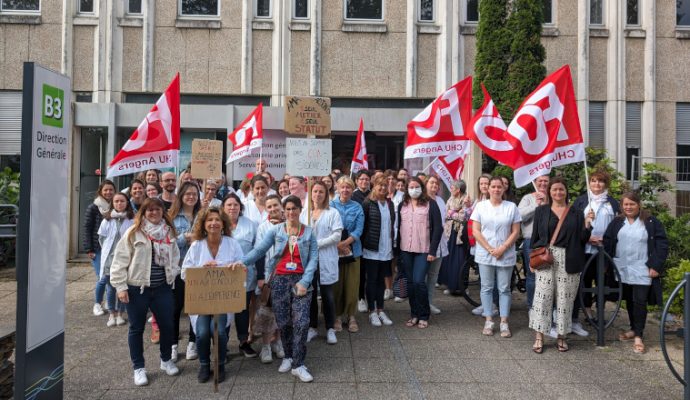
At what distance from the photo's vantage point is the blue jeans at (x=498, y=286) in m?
6.58

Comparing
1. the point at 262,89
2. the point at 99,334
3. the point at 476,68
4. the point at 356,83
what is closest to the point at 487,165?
the point at 476,68

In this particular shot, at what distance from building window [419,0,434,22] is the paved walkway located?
932 cm

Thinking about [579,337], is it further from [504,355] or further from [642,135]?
[642,135]

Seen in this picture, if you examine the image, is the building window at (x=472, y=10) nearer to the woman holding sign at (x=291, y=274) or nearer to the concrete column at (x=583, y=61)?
the concrete column at (x=583, y=61)

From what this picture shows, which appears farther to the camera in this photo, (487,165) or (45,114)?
(487,165)

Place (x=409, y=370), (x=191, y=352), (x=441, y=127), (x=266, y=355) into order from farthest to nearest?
(x=441, y=127) < (x=191, y=352) < (x=266, y=355) < (x=409, y=370)

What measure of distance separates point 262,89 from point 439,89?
4.53 meters

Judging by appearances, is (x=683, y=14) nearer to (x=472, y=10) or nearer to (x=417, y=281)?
(x=472, y=10)

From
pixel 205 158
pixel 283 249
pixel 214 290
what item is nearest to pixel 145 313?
pixel 214 290

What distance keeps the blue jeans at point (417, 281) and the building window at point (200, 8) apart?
31.0 ft

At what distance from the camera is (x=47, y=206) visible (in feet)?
Result: 12.4

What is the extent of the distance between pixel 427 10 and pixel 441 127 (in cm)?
645

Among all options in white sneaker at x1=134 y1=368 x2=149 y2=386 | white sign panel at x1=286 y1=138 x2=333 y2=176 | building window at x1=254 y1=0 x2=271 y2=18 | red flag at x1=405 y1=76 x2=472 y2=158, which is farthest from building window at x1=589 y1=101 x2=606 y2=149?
white sneaker at x1=134 y1=368 x2=149 y2=386

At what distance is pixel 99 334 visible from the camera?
6746 mm
